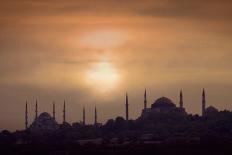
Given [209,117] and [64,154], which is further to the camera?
[209,117]

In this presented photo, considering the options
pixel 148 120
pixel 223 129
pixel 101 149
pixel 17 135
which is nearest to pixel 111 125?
pixel 148 120

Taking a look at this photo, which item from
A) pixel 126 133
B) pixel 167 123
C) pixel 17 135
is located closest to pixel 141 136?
pixel 126 133

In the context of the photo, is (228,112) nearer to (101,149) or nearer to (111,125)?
(111,125)

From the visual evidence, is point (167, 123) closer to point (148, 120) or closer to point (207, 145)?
point (148, 120)

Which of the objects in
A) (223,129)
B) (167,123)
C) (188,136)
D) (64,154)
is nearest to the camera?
(64,154)

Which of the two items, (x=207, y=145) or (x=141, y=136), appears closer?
(x=207, y=145)

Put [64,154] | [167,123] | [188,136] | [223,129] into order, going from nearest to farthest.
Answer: [64,154], [188,136], [223,129], [167,123]
